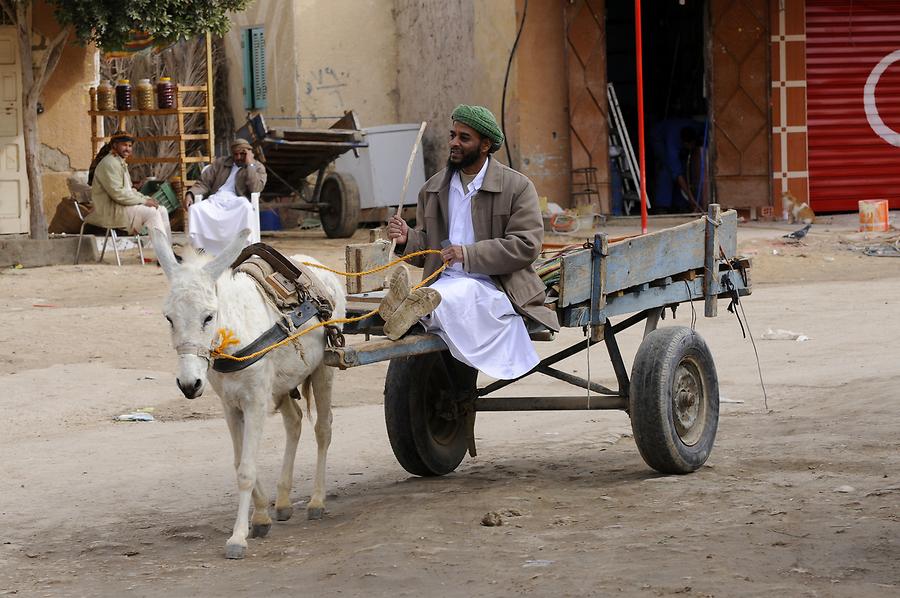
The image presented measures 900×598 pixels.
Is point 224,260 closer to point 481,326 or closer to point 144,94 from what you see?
point 481,326

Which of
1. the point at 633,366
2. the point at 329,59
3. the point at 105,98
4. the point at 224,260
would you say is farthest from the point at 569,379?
the point at 329,59

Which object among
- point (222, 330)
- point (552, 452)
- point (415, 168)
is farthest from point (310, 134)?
point (222, 330)

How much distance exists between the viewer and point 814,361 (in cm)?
950

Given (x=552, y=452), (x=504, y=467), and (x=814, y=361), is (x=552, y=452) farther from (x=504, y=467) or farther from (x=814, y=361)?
(x=814, y=361)

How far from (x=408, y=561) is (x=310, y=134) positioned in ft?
44.2

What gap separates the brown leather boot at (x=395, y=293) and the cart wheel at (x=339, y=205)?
43.1 feet

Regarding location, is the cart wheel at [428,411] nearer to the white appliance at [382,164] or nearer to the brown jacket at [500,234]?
the brown jacket at [500,234]

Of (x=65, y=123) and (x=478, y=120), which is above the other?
(x=65, y=123)

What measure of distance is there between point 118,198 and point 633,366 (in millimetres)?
10157

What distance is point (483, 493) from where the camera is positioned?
594cm

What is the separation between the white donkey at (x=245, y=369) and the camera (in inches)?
195

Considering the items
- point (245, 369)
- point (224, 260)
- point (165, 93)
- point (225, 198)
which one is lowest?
point (245, 369)

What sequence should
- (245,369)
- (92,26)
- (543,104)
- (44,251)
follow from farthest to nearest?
(543,104) < (44,251) < (92,26) < (245,369)

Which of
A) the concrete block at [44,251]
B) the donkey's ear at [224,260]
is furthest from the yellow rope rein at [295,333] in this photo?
the concrete block at [44,251]
